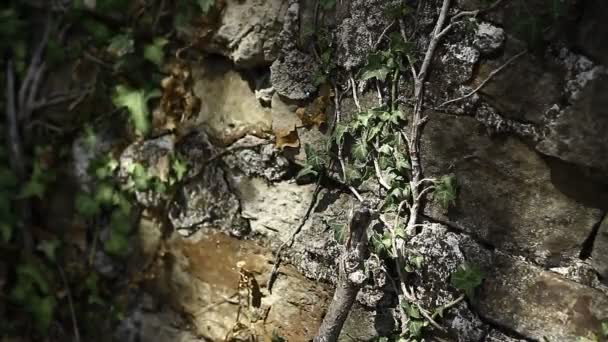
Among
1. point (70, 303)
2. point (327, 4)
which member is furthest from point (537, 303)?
point (70, 303)

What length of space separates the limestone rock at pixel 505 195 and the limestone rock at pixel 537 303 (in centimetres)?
5

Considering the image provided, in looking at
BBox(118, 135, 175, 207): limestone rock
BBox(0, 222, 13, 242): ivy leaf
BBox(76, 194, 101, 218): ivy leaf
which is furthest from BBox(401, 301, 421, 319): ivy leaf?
BBox(0, 222, 13, 242): ivy leaf

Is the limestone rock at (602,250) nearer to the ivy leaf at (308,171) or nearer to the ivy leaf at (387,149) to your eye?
the ivy leaf at (387,149)

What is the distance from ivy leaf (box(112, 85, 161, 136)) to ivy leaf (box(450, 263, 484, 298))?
1291 millimetres

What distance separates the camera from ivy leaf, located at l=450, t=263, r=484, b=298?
1603mm

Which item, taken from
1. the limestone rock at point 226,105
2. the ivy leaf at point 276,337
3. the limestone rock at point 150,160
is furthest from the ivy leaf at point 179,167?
the ivy leaf at point 276,337

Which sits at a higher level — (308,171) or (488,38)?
(488,38)

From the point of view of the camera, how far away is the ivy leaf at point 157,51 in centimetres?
225

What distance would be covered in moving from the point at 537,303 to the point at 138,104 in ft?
5.10

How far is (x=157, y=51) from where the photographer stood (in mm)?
2250

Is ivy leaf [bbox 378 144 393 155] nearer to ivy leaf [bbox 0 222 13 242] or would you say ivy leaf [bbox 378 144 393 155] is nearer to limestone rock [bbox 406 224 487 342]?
limestone rock [bbox 406 224 487 342]

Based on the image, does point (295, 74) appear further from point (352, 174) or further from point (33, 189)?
point (33, 189)

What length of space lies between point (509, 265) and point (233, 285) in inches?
38.7

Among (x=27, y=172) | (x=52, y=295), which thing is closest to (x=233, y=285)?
(x=52, y=295)
